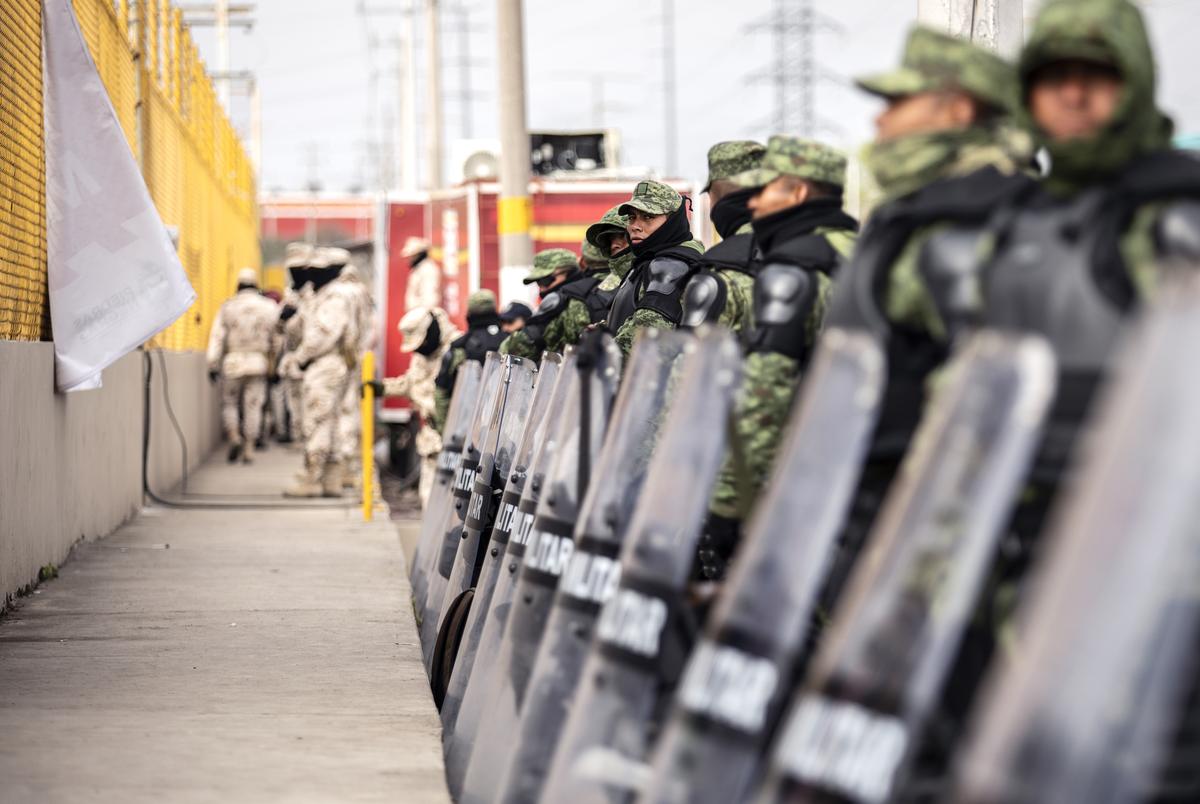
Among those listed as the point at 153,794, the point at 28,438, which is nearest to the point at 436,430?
the point at 28,438

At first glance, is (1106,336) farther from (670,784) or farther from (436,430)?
(436,430)

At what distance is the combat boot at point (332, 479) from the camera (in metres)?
17.4

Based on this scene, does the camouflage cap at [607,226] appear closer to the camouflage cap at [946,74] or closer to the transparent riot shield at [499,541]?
the transparent riot shield at [499,541]

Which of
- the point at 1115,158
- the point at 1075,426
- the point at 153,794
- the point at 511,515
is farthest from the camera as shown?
the point at 511,515

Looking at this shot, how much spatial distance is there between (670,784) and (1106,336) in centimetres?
116

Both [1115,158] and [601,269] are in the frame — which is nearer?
[1115,158]

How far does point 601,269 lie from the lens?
427 inches

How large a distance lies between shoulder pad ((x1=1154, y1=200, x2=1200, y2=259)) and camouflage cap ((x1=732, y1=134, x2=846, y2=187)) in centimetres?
184

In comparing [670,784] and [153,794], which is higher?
[670,784]

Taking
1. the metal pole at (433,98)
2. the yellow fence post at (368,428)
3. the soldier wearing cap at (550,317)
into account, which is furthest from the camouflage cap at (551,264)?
the metal pole at (433,98)

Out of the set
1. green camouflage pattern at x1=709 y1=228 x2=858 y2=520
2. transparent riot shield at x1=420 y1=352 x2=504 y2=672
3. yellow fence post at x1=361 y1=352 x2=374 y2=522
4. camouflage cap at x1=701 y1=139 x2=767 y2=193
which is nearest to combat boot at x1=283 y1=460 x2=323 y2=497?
yellow fence post at x1=361 y1=352 x2=374 y2=522

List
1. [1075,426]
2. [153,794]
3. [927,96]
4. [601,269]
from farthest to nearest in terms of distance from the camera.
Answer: [601,269]
[153,794]
[927,96]
[1075,426]

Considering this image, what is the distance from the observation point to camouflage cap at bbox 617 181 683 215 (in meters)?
8.21

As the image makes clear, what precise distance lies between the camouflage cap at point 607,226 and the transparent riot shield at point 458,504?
2.98ft
